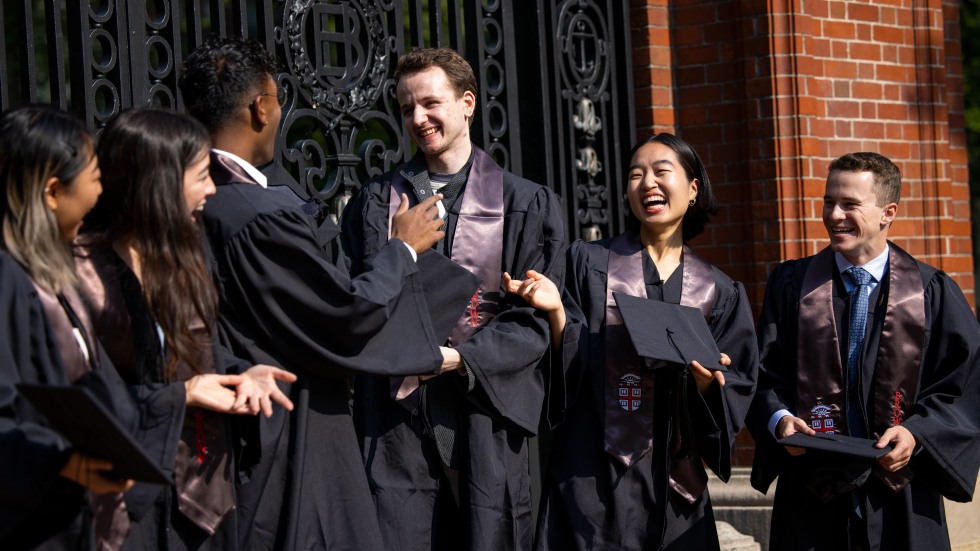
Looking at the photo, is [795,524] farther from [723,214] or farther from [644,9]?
[644,9]

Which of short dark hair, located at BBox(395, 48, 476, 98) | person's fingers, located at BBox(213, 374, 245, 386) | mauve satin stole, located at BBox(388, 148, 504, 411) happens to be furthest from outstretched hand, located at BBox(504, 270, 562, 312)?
person's fingers, located at BBox(213, 374, 245, 386)

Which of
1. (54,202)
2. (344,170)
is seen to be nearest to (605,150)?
(344,170)

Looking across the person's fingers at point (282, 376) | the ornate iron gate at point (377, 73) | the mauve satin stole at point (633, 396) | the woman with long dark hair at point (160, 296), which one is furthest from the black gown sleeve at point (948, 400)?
the woman with long dark hair at point (160, 296)

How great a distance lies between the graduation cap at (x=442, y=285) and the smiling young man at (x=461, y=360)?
26 millimetres

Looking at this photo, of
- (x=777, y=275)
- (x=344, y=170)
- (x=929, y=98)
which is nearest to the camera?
(x=777, y=275)

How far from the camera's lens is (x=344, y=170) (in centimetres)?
571

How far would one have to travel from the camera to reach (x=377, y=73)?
5891 millimetres

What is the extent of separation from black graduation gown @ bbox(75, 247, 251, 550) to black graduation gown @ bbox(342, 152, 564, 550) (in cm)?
111

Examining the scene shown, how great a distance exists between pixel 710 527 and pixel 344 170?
2.23 m

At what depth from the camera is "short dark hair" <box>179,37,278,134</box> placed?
3.95 metres

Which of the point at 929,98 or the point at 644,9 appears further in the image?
the point at 929,98

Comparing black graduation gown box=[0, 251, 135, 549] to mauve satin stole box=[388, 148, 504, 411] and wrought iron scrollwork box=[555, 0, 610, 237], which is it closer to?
mauve satin stole box=[388, 148, 504, 411]

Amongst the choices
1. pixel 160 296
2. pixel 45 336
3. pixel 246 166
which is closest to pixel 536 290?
pixel 246 166

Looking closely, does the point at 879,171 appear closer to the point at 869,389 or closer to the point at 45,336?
the point at 869,389
